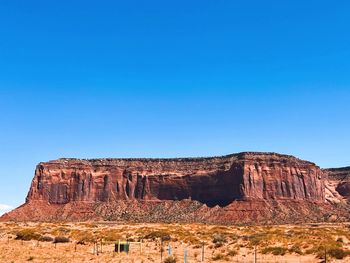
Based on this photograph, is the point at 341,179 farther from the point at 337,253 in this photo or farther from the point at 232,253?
the point at 337,253

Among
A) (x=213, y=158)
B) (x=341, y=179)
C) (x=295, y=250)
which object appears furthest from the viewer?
(x=341, y=179)

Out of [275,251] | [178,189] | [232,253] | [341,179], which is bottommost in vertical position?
[232,253]

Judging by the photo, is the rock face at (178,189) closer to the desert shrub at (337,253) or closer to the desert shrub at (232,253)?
the desert shrub at (232,253)

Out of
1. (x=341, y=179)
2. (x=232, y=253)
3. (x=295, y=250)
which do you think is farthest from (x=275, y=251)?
(x=341, y=179)

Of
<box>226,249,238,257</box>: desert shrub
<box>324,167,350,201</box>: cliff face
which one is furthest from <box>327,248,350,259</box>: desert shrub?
<box>324,167,350,201</box>: cliff face

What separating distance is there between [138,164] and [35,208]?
112ft

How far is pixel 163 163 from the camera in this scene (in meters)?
152

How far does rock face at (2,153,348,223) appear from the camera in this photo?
127875 millimetres

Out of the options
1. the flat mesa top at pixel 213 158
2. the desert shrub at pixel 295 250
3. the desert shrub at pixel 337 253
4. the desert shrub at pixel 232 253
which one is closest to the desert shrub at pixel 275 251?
the desert shrub at pixel 295 250

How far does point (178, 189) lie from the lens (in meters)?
142

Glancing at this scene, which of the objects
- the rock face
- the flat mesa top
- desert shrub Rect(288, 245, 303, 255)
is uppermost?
the flat mesa top

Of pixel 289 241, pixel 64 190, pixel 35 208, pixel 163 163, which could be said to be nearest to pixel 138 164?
pixel 163 163

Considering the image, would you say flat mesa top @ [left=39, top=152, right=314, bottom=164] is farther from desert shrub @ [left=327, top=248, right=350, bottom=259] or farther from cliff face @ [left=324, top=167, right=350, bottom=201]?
desert shrub @ [left=327, top=248, right=350, bottom=259]

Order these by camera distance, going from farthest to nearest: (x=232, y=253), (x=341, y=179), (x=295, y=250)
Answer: (x=341, y=179) → (x=295, y=250) → (x=232, y=253)
